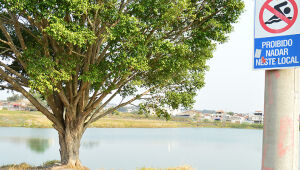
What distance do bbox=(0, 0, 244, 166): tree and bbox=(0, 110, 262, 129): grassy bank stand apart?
89.6ft

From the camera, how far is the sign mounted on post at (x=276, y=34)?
10.2 ft

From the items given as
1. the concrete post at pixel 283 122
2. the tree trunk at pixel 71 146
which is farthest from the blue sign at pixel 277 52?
A: the tree trunk at pixel 71 146

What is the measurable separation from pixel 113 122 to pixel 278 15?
175ft

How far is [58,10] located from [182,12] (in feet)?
13.7

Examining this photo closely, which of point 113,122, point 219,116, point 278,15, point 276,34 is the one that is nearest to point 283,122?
point 276,34

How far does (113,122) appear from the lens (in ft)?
182

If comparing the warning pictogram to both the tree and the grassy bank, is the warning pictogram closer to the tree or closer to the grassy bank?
the tree

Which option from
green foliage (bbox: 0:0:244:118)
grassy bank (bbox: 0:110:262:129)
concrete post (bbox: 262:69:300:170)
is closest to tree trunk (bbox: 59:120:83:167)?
green foliage (bbox: 0:0:244:118)

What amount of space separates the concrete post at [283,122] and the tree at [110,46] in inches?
249

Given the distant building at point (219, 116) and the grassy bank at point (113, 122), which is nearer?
the grassy bank at point (113, 122)

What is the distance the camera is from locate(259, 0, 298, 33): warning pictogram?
3.13 meters

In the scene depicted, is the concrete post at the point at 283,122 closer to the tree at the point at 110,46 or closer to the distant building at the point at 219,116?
the tree at the point at 110,46

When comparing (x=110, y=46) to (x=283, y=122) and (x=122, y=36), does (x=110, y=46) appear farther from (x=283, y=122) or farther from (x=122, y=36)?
(x=283, y=122)

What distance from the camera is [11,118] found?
50812mm
